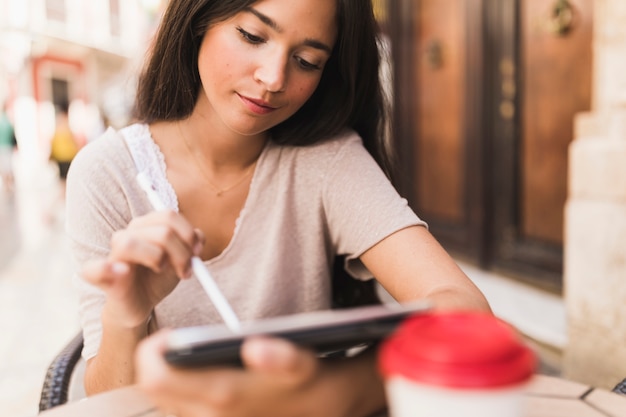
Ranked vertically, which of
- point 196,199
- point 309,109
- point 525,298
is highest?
point 309,109

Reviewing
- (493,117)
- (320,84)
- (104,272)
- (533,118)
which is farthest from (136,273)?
(493,117)

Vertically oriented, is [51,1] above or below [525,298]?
above

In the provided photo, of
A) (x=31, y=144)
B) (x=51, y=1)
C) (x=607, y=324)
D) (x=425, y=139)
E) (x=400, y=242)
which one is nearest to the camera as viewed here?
(x=400, y=242)

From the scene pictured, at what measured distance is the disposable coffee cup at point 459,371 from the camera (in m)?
0.54

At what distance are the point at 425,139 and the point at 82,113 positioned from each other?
19.6 metres

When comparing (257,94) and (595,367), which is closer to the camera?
(257,94)

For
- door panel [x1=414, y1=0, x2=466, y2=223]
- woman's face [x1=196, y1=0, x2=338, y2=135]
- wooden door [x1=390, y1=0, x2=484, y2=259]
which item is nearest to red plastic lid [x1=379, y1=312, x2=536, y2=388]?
woman's face [x1=196, y1=0, x2=338, y2=135]

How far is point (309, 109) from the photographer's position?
1.68 m

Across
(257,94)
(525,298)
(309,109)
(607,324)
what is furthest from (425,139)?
(257,94)

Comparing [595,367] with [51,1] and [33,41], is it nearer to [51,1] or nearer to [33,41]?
[33,41]

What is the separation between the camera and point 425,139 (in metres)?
4.83

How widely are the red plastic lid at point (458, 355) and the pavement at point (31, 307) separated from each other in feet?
8.80

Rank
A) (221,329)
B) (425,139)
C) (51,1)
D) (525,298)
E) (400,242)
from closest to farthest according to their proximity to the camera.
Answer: (221,329)
(400,242)
(525,298)
(425,139)
(51,1)

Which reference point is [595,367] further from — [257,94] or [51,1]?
[51,1]
